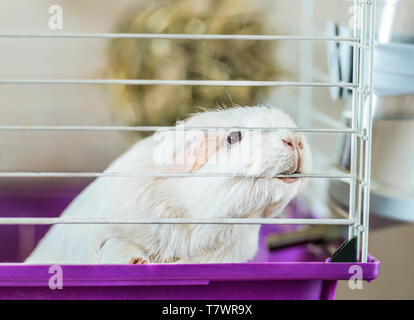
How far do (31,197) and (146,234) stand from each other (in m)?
0.56

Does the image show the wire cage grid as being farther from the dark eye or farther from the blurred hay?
the blurred hay

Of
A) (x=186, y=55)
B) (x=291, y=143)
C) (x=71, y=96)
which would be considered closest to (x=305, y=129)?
(x=291, y=143)

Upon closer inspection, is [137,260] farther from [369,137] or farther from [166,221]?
[369,137]

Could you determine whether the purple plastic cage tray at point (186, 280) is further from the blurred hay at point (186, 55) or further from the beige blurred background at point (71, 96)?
the beige blurred background at point (71, 96)

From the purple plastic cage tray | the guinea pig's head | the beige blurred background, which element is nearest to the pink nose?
the guinea pig's head

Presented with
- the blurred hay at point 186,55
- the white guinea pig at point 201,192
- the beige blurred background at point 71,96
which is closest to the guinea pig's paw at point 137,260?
the white guinea pig at point 201,192

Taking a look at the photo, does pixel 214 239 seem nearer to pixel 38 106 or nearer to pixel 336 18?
pixel 336 18

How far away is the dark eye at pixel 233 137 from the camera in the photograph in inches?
20.1

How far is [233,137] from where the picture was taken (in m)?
0.51

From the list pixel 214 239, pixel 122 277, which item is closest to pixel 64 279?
pixel 122 277

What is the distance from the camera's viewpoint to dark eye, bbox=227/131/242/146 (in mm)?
510

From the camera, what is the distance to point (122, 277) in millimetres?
452

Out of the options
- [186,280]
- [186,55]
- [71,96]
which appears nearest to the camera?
[186,280]

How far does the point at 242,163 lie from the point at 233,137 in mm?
32
